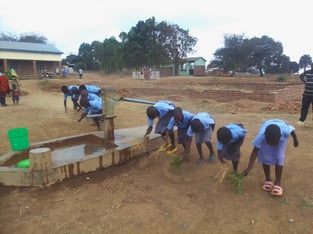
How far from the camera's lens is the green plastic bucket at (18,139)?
425cm

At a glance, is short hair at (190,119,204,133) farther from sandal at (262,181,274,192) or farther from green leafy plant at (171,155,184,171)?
sandal at (262,181,274,192)

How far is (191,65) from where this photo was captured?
38.8 m

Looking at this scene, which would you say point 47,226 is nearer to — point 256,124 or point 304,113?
point 256,124

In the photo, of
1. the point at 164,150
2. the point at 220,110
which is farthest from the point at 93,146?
the point at 220,110

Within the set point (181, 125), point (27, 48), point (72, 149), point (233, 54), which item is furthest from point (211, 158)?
point (233, 54)

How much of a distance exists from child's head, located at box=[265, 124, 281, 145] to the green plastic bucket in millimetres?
3347

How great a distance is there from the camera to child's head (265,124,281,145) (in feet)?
9.60

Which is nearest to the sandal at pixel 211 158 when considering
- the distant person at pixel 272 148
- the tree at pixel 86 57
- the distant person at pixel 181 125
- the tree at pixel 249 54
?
the distant person at pixel 181 125

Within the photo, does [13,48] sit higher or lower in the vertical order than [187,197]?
higher

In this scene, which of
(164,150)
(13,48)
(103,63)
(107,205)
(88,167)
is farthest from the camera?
(103,63)

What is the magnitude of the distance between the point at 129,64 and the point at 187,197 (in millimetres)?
27891

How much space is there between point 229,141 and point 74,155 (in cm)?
232

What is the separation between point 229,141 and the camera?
326cm

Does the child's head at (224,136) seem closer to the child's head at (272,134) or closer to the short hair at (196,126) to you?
the child's head at (272,134)
